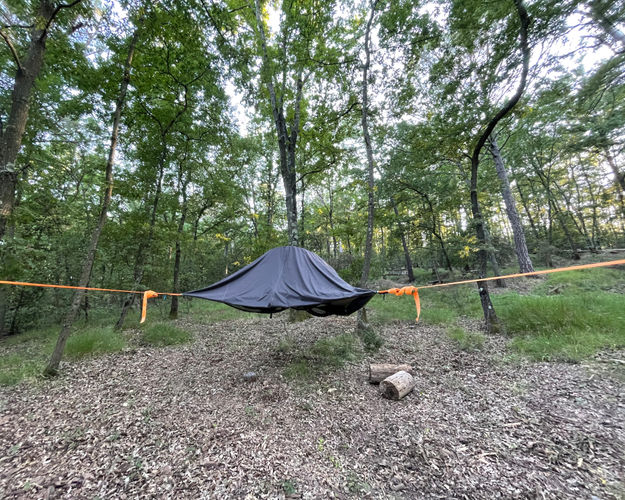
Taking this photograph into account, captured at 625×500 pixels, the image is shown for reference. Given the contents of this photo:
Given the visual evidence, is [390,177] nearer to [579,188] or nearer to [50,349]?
[50,349]

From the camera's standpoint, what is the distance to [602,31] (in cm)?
346

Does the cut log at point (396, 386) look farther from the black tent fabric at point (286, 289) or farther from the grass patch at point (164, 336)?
the grass patch at point (164, 336)

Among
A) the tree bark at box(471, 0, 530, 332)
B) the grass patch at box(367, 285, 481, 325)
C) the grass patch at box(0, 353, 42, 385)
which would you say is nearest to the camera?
the grass patch at box(0, 353, 42, 385)

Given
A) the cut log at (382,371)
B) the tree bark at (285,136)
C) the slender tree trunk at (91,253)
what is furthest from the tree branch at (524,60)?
the slender tree trunk at (91,253)

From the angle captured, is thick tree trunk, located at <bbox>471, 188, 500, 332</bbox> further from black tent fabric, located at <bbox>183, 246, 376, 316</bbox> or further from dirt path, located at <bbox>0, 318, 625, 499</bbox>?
black tent fabric, located at <bbox>183, 246, 376, 316</bbox>

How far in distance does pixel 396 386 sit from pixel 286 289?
172cm

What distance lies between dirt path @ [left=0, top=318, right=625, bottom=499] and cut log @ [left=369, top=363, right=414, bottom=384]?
0.17 metres

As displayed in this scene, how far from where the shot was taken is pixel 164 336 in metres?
4.54

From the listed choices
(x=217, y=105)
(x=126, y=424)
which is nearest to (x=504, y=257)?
(x=217, y=105)

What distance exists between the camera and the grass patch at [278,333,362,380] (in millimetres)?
3209

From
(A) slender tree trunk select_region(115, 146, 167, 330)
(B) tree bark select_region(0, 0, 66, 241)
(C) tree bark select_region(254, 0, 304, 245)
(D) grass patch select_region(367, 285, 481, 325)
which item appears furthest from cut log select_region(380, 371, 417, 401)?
(A) slender tree trunk select_region(115, 146, 167, 330)

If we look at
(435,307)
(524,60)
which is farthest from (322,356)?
(524,60)

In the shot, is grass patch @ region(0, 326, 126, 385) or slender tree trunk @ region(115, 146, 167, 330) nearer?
grass patch @ region(0, 326, 126, 385)

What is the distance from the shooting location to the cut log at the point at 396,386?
2.58m
